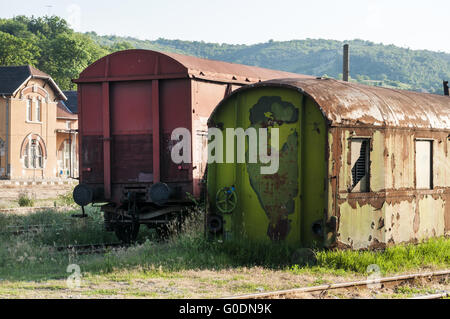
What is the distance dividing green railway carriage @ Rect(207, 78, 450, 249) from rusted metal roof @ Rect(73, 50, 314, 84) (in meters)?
2.71

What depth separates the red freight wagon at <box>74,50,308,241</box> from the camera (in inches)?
517

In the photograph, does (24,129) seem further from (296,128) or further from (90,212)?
(296,128)

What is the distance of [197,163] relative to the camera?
1315 centimetres

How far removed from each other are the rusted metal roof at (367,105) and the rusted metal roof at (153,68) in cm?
296

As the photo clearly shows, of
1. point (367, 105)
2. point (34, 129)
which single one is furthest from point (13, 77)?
point (367, 105)

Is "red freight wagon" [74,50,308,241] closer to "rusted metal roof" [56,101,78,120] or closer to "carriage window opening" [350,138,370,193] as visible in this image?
"carriage window opening" [350,138,370,193]

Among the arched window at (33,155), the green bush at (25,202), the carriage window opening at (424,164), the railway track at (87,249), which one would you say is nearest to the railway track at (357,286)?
the carriage window opening at (424,164)

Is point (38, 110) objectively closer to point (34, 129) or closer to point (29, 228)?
point (34, 129)

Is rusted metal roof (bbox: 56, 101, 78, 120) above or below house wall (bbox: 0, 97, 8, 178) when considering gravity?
above

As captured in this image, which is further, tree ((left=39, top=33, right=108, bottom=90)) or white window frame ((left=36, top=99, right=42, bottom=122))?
tree ((left=39, top=33, right=108, bottom=90))

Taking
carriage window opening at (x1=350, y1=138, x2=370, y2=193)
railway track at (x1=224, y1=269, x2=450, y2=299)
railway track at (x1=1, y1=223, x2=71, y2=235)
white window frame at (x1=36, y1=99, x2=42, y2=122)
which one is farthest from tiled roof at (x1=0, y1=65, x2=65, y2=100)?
railway track at (x1=224, y1=269, x2=450, y2=299)

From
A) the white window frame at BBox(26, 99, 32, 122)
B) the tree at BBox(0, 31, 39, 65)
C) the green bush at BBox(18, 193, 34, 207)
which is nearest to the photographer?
the green bush at BBox(18, 193, 34, 207)

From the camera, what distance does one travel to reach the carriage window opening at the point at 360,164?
32.0ft

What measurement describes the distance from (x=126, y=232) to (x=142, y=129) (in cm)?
242
